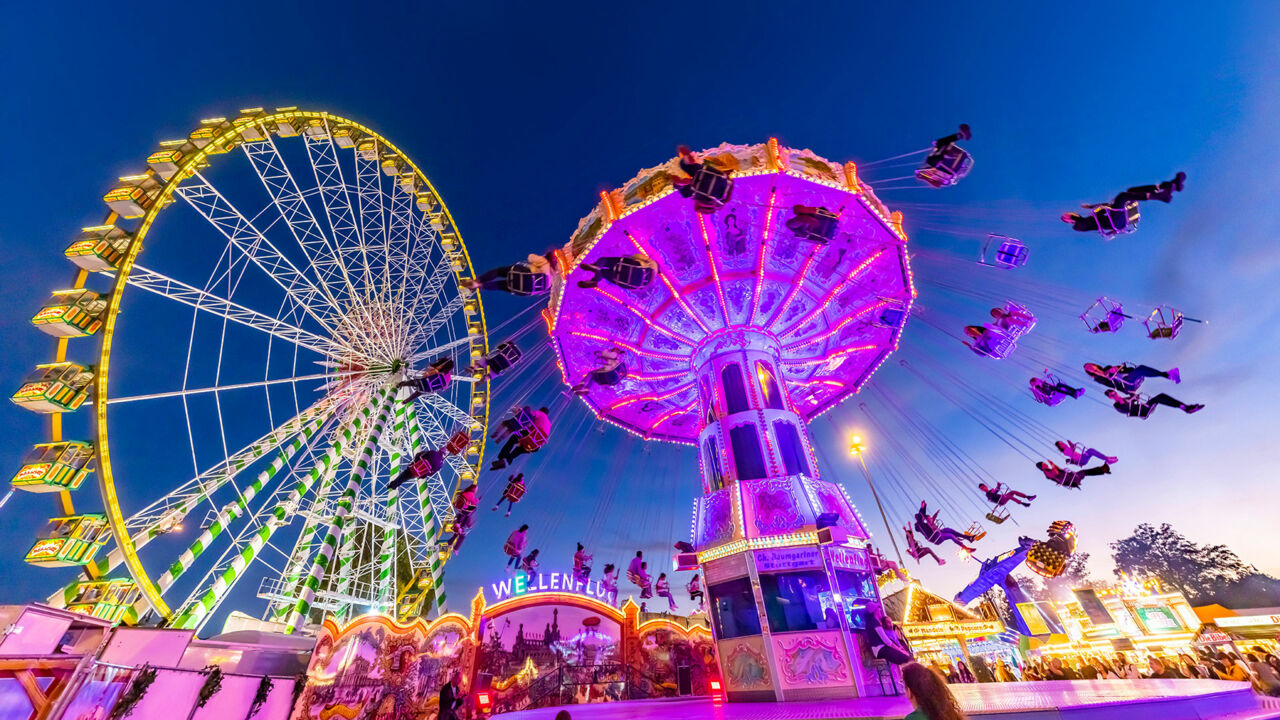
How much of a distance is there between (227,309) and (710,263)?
50.8 feet

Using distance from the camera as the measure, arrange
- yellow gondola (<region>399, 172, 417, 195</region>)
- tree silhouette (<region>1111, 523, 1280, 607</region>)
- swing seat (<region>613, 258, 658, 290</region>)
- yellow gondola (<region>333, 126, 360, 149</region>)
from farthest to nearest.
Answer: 1. tree silhouette (<region>1111, 523, 1280, 607</region>)
2. yellow gondola (<region>399, 172, 417, 195</region>)
3. yellow gondola (<region>333, 126, 360, 149</region>)
4. swing seat (<region>613, 258, 658, 290</region>)

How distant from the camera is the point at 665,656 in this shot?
1702cm

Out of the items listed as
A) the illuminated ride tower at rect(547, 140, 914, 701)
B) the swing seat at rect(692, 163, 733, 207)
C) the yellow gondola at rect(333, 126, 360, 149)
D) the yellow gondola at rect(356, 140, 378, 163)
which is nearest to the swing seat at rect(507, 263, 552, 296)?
the illuminated ride tower at rect(547, 140, 914, 701)

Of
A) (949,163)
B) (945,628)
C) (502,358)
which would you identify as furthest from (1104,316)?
(502,358)

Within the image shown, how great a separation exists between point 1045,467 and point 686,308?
492 inches

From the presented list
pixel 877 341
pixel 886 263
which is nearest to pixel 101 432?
pixel 886 263

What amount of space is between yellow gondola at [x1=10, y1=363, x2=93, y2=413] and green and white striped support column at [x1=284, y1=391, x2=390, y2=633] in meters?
6.87

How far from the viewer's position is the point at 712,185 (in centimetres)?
1149

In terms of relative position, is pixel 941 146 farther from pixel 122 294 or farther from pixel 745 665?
pixel 122 294

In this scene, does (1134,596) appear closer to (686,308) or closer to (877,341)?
(877,341)

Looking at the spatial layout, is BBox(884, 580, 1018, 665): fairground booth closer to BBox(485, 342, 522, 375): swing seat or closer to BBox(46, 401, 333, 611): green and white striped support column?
BBox(485, 342, 522, 375): swing seat

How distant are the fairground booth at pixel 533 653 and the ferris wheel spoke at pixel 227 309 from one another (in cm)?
979

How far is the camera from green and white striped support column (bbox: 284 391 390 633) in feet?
46.0

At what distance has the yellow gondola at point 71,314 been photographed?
1148 centimetres
